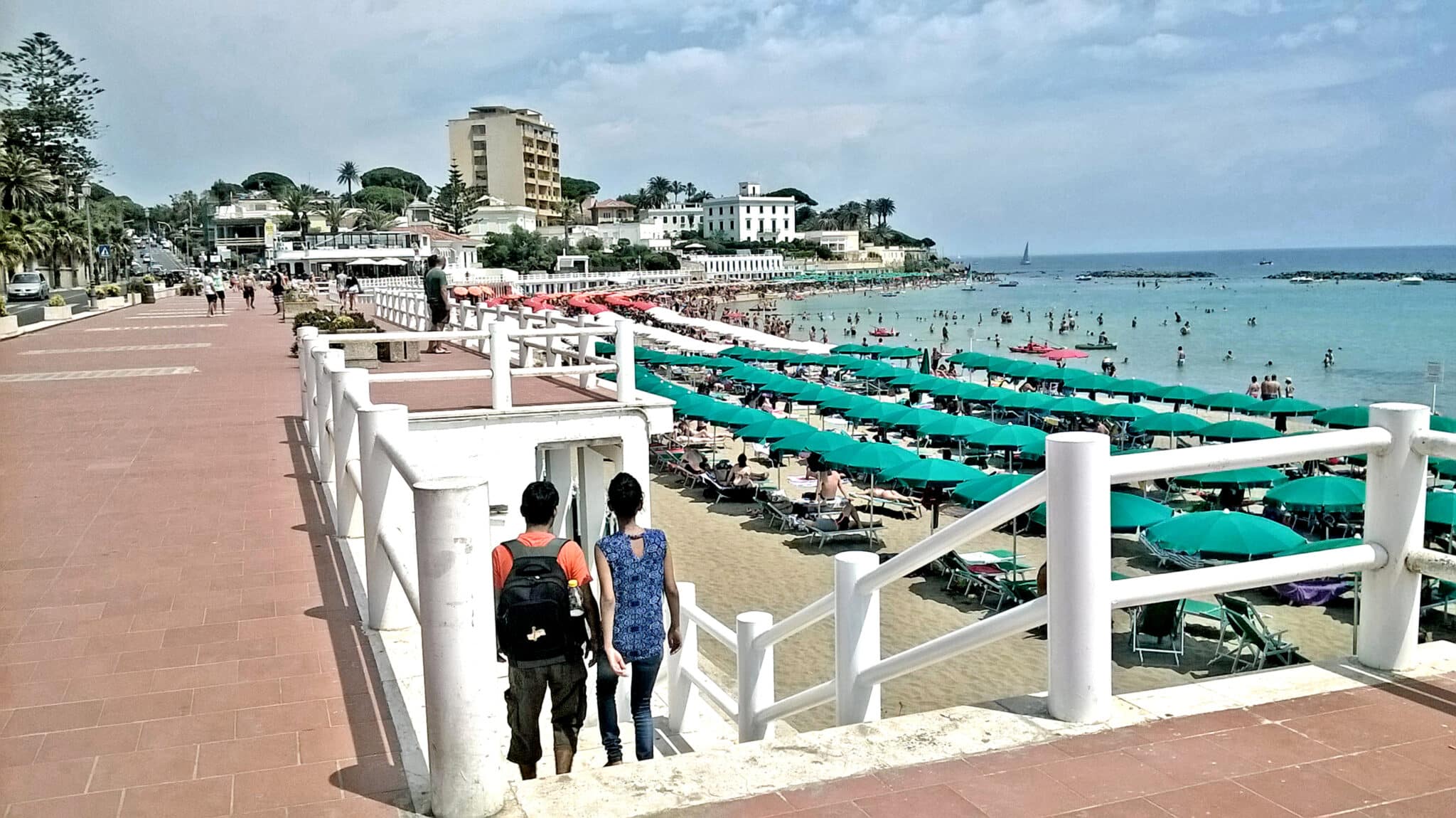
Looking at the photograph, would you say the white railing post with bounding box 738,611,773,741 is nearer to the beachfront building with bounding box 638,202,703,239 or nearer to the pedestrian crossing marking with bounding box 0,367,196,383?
the pedestrian crossing marking with bounding box 0,367,196,383

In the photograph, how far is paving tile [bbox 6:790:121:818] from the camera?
10.5ft

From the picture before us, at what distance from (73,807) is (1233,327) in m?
91.1

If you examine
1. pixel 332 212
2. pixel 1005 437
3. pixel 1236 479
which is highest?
pixel 332 212

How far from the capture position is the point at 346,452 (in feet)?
19.8

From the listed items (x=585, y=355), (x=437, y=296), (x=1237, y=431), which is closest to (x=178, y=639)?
(x=585, y=355)

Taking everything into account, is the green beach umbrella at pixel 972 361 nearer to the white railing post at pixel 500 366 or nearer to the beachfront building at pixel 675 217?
the white railing post at pixel 500 366

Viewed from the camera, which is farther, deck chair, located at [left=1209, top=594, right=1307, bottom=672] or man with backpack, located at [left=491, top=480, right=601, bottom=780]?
deck chair, located at [left=1209, top=594, right=1307, bottom=672]

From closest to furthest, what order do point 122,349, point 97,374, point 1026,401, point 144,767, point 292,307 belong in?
point 144,767
point 97,374
point 122,349
point 1026,401
point 292,307

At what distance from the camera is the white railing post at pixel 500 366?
878cm

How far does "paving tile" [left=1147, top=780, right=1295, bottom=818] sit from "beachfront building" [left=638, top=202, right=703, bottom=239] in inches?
6235

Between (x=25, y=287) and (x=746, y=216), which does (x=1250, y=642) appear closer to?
(x=25, y=287)

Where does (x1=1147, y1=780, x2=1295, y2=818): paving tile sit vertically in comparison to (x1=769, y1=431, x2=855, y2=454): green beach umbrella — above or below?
above

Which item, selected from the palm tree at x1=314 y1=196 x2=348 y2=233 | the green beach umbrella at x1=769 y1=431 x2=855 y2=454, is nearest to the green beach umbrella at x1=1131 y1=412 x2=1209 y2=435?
the green beach umbrella at x1=769 y1=431 x2=855 y2=454

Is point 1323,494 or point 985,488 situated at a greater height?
point 985,488
